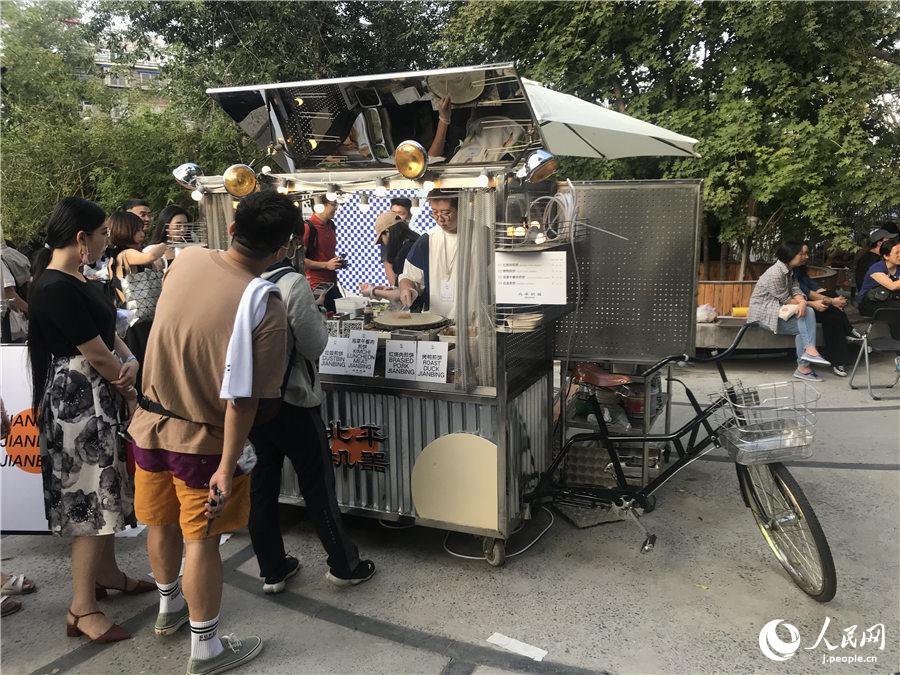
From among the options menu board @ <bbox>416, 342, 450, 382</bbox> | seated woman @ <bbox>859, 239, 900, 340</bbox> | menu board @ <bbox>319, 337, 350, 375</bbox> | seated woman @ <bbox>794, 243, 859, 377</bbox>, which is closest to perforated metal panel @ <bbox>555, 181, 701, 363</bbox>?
menu board @ <bbox>416, 342, 450, 382</bbox>

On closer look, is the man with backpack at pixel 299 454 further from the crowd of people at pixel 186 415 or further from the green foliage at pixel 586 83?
the green foliage at pixel 586 83

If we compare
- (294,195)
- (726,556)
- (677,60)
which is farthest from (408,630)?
(677,60)

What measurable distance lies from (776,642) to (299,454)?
2205 mm

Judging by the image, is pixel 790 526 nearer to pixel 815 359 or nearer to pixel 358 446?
pixel 358 446

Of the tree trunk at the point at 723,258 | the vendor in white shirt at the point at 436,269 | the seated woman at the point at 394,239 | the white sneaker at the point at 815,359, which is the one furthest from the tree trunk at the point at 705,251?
the vendor in white shirt at the point at 436,269

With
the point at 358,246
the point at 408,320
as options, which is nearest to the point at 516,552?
the point at 408,320

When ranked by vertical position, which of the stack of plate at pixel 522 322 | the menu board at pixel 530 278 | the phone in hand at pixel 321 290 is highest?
the menu board at pixel 530 278

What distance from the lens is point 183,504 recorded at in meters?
2.42

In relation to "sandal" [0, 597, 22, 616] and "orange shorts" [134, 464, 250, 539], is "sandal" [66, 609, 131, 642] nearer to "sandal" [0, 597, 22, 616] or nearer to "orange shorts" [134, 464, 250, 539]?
"sandal" [0, 597, 22, 616]

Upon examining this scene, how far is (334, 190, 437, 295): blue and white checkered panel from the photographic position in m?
7.09

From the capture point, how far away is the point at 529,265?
10.0 ft

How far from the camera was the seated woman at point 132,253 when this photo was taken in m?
3.56

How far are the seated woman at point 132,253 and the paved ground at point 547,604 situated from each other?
1.20 m

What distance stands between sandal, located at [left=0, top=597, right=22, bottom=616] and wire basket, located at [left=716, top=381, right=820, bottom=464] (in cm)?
347
